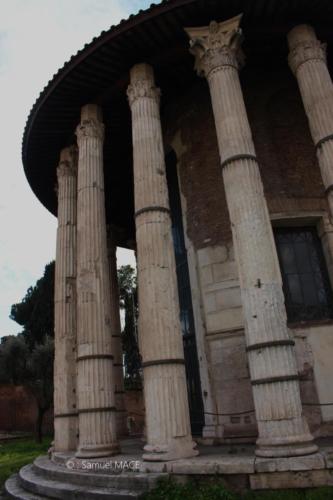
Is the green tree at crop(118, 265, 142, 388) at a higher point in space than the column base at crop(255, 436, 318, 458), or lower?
higher

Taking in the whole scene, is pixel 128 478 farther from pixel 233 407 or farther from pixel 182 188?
pixel 182 188

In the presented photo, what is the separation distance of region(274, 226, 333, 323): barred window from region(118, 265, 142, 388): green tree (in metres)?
19.9

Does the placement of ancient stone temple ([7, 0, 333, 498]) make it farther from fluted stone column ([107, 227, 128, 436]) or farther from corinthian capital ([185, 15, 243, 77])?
fluted stone column ([107, 227, 128, 436])

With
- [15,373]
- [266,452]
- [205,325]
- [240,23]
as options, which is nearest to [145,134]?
[240,23]

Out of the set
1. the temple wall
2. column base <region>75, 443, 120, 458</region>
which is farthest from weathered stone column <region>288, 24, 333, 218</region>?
column base <region>75, 443, 120, 458</region>

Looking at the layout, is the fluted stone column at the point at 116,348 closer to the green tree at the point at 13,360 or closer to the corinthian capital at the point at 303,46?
the corinthian capital at the point at 303,46

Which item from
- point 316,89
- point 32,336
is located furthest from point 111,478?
point 32,336

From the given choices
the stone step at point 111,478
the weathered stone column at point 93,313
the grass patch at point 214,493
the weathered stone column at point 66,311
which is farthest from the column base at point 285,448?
the weathered stone column at point 66,311

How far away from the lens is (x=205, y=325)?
9.21 meters

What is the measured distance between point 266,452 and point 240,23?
7.80 m

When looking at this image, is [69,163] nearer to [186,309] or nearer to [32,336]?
[186,309]

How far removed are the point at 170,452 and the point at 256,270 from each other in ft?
9.59

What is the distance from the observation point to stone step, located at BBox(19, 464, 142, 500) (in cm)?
580

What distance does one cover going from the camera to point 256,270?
21.6 ft
